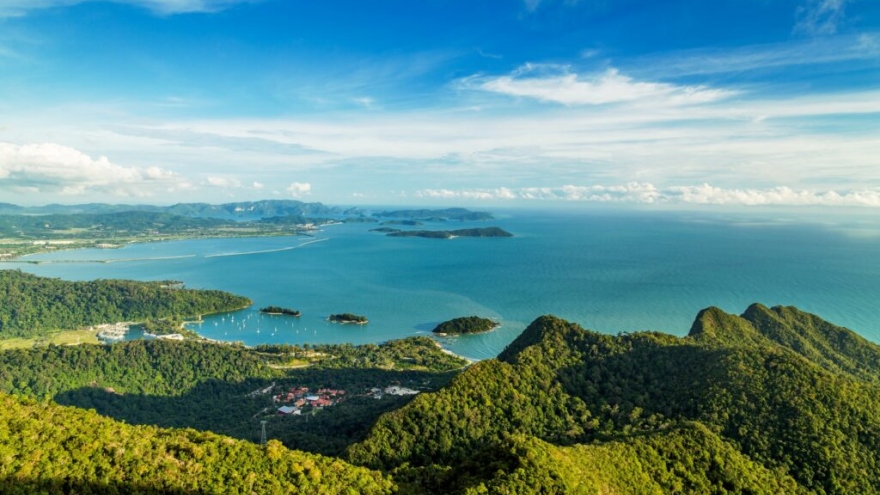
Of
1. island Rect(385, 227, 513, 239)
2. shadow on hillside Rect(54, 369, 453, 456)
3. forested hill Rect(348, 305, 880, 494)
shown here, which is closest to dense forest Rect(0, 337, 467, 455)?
shadow on hillside Rect(54, 369, 453, 456)

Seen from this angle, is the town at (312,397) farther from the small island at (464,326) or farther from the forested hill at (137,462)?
the small island at (464,326)

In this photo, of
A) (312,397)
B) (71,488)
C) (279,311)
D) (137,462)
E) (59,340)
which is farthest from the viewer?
(279,311)

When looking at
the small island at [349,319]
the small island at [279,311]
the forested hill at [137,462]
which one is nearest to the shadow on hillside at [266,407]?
the forested hill at [137,462]

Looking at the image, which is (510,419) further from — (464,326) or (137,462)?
(464,326)

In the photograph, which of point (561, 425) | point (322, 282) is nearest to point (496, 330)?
point (561, 425)

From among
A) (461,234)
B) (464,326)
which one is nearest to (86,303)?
(464,326)

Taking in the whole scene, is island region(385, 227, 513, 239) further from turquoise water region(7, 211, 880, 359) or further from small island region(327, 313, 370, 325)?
small island region(327, 313, 370, 325)

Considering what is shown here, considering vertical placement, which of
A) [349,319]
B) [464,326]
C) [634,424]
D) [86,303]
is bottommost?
[349,319]
